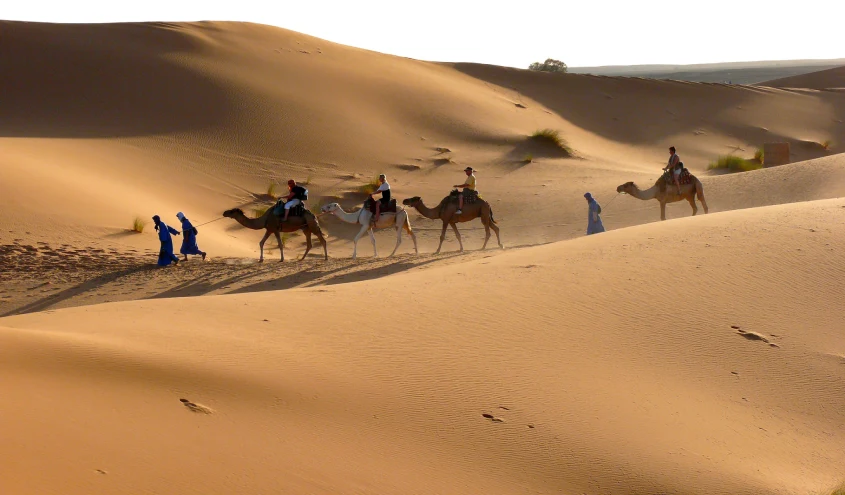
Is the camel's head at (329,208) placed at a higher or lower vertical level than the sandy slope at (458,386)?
higher

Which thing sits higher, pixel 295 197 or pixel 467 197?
pixel 295 197

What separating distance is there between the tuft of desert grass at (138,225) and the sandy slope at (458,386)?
9.59m

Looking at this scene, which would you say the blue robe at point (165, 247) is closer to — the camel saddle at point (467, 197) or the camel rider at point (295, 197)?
the camel rider at point (295, 197)

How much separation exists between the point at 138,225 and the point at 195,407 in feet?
48.7

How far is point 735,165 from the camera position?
34.2 m

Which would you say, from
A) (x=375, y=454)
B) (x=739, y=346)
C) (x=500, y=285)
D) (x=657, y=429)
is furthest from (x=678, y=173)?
(x=375, y=454)

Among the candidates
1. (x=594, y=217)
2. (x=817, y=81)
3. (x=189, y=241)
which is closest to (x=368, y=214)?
(x=189, y=241)

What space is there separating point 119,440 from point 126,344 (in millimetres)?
2189

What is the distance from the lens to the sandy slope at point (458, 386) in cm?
645

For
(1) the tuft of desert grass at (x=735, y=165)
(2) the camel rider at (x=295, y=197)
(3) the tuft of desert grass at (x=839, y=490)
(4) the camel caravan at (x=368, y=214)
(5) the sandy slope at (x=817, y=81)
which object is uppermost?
(5) the sandy slope at (x=817, y=81)

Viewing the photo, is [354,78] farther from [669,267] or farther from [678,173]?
[669,267]

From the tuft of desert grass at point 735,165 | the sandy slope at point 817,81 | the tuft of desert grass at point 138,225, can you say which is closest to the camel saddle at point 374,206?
the tuft of desert grass at point 138,225

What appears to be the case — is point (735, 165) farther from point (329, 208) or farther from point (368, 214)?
point (329, 208)

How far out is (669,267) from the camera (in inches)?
473
